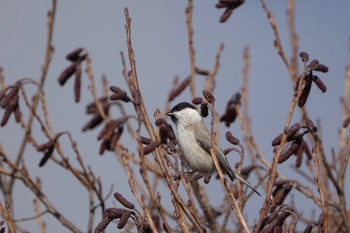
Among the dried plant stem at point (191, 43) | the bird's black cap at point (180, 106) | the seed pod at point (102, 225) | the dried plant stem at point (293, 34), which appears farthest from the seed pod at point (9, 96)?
the dried plant stem at point (293, 34)

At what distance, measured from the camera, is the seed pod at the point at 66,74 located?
3.84m

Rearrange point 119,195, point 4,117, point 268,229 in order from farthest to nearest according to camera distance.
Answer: point 4,117
point 119,195
point 268,229

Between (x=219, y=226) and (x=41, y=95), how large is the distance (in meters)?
1.75

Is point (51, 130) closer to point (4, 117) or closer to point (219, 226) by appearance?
point (4, 117)

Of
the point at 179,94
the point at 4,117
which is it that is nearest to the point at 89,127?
the point at 4,117

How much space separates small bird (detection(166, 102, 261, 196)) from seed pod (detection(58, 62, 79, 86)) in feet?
4.68

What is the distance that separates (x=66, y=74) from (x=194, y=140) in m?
1.64

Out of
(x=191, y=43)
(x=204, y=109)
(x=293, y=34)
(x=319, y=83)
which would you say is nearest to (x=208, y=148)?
(x=191, y=43)

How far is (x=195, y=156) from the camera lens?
5105mm

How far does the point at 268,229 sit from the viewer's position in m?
2.92

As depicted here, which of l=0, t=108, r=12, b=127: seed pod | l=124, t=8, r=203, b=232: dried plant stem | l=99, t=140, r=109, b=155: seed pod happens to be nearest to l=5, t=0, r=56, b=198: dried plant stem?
l=0, t=108, r=12, b=127: seed pod

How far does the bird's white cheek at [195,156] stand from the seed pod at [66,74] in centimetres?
153

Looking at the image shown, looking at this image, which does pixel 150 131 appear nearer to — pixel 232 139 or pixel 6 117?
pixel 232 139

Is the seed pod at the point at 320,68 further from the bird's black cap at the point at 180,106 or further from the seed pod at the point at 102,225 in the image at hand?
the bird's black cap at the point at 180,106
